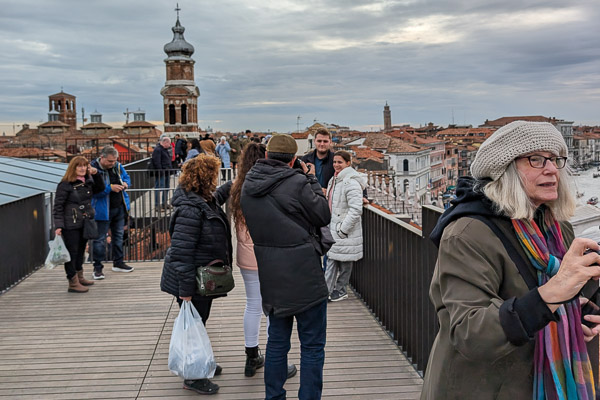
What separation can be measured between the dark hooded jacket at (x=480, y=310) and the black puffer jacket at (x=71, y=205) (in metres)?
5.82

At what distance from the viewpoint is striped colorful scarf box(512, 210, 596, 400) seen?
75.2 inches

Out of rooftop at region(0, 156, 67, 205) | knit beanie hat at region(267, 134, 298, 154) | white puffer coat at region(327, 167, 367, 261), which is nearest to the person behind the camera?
knit beanie hat at region(267, 134, 298, 154)

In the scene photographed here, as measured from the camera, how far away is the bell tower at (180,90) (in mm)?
63250

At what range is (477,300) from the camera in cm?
187

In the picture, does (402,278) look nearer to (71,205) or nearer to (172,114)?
(71,205)

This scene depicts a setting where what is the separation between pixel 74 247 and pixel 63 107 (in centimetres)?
14720

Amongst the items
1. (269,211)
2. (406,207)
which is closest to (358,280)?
(269,211)

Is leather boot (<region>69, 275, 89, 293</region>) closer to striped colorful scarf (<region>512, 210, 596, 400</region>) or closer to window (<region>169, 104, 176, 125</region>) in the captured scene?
striped colorful scarf (<region>512, 210, 596, 400</region>)

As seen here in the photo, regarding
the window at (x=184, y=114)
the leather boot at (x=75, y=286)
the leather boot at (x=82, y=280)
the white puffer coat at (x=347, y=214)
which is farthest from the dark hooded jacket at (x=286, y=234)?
the window at (x=184, y=114)

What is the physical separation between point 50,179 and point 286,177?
11.2 meters

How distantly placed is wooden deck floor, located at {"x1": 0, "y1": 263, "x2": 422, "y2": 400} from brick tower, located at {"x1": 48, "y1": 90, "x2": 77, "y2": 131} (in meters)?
142

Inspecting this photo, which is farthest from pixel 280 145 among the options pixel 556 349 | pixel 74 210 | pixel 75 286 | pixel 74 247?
pixel 75 286

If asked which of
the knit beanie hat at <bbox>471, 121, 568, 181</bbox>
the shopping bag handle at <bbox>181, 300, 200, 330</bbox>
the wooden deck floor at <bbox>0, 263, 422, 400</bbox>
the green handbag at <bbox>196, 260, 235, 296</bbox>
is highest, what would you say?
the knit beanie hat at <bbox>471, 121, 568, 181</bbox>

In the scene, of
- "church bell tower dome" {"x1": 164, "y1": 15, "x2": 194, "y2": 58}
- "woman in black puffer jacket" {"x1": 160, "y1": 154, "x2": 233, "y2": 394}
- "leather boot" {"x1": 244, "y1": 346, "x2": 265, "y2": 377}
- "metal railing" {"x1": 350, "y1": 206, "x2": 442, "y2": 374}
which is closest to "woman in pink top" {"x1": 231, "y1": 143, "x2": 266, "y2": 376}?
"leather boot" {"x1": 244, "y1": 346, "x2": 265, "y2": 377}
